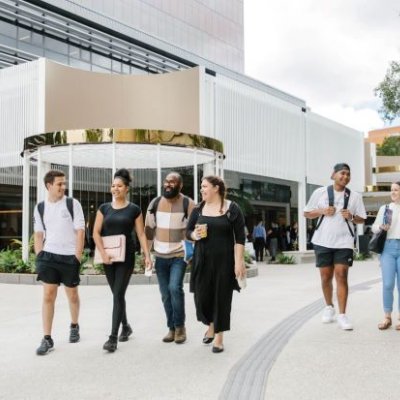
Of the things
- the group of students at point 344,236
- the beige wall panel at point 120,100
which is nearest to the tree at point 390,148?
the beige wall panel at point 120,100

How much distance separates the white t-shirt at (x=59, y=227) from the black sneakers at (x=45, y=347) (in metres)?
0.86

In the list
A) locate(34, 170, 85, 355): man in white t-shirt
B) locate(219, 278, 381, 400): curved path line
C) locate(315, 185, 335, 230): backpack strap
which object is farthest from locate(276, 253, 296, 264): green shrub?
locate(34, 170, 85, 355): man in white t-shirt

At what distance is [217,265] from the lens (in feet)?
18.2

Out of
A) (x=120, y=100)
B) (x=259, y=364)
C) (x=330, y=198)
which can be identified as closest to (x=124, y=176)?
(x=259, y=364)

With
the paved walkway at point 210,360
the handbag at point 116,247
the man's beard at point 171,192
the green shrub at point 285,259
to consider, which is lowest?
the green shrub at point 285,259

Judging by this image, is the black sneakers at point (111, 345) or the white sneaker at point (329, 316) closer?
the black sneakers at point (111, 345)

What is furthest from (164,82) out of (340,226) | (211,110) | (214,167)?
(340,226)

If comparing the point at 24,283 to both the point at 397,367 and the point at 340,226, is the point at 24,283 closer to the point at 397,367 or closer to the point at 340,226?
the point at 340,226

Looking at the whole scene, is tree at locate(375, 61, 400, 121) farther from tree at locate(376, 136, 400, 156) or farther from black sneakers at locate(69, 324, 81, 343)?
tree at locate(376, 136, 400, 156)

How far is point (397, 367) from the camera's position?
479cm

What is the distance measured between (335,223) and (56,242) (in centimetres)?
310

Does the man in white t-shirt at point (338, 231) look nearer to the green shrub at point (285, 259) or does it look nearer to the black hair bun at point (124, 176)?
the black hair bun at point (124, 176)

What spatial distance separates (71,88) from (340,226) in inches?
594

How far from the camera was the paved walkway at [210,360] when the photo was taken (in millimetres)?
4223
